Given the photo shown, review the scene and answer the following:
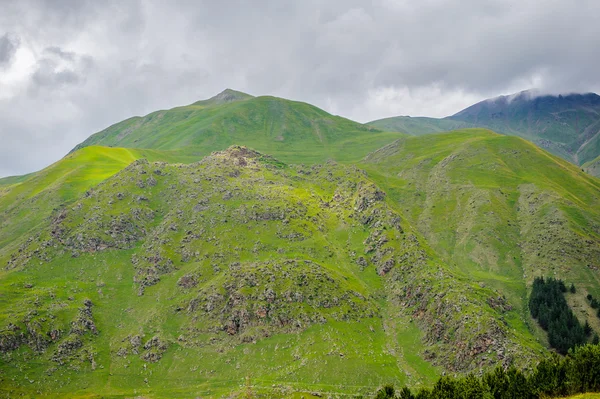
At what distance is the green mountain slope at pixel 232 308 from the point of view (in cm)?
11962

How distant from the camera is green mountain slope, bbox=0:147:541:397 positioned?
392ft

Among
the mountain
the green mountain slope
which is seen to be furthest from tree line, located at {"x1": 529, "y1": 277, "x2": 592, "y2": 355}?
the green mountain slope

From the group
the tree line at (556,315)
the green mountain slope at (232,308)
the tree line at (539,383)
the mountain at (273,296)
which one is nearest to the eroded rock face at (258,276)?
the green mountain slope at (232,308)

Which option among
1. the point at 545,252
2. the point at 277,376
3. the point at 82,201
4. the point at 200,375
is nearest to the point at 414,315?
the point at 277,376

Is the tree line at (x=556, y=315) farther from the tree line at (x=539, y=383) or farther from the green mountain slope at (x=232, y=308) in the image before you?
the tree line at (x=539, y=383)

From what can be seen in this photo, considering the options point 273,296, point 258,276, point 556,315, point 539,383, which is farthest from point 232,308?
point 556,315

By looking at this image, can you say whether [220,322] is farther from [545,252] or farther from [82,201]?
[545,252]

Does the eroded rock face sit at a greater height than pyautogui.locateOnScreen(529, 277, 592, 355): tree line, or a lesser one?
greater

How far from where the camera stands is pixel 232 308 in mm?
142875

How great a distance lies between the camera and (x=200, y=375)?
123500 millimetres

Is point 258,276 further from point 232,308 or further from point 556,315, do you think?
point 556,315

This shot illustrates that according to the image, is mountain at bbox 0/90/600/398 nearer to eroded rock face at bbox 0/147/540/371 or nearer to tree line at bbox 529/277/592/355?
eroded rock face at bbox 0/147/540/371

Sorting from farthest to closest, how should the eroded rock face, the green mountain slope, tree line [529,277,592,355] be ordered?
the eroded rock face < tree line [529,277,592,355] < the green mountain slope

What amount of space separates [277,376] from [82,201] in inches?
5489
